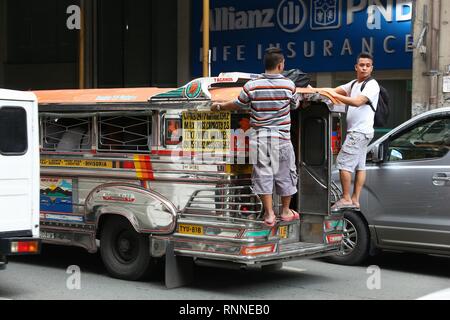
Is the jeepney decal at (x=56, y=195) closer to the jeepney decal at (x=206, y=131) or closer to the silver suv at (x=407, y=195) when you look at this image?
the jeepney decal at (x=206, y=131)

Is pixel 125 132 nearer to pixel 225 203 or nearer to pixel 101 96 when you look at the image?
pixel 101 96

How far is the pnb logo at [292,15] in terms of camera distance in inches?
651

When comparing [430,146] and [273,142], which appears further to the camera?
[430,146]

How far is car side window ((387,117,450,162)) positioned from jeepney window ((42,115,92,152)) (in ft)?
12.5

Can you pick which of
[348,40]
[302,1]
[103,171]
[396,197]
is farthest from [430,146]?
[302,1]

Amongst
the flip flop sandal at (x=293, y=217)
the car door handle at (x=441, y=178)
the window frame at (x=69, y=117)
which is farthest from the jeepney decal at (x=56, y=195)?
the car door handle at (x=441, y=178)

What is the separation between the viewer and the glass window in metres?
7.59

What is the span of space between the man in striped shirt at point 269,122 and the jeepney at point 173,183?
19cm

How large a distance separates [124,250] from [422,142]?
3.92m

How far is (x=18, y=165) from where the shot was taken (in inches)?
303

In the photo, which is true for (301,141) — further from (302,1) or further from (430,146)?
(302,1)

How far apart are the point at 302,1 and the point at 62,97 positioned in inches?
347

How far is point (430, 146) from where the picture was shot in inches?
353
